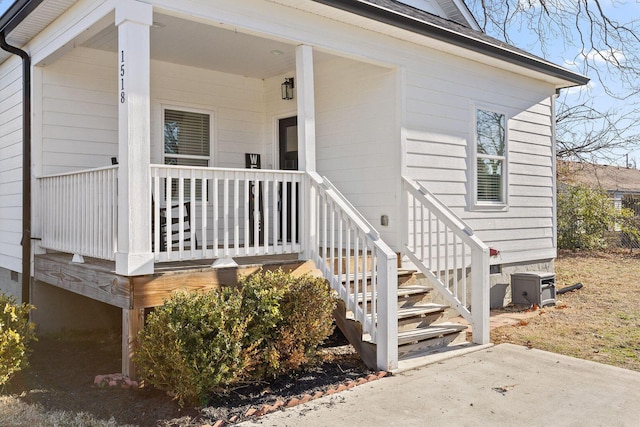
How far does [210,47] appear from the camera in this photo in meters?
6.37

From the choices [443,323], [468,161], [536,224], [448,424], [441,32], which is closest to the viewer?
[448,424]

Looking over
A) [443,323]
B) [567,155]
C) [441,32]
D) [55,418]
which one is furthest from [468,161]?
[567,155]

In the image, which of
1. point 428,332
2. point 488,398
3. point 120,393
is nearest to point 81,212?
point 120,393

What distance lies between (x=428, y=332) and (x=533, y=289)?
3105 millimetres

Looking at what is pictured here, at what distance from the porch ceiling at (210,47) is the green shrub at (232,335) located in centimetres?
279

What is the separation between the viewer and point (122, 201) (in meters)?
4.45

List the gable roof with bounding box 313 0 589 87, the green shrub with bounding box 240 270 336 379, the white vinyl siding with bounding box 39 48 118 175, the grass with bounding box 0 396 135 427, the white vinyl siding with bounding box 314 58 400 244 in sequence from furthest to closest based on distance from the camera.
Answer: the white vinyl siding with bounding box 314 58 400 244 < the white vinyl siding with bounding box 39 48 118 175 < the gable roof with bounding box 313 0 589 87 < the green shrub with bounding box 240 270 336 379 < the grass with bounding box 0 396 135 427

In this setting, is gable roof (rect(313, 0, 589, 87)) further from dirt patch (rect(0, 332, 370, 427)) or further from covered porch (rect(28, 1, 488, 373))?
dirt patch (rect(0, 332, 370, 427))

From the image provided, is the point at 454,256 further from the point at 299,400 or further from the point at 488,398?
the point at 299,400

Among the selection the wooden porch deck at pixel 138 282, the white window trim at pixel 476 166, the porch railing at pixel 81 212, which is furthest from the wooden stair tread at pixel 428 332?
the porch railing at pixel 81 212

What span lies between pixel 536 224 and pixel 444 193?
2.45 metres

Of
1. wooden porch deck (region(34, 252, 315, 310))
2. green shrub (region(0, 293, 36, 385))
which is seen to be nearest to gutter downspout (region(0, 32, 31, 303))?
wooden porch deck (region(34, 252, 315, 310))

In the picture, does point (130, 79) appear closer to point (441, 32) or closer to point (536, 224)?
point (441, 32)

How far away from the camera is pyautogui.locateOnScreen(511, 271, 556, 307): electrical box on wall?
7.74 metres
